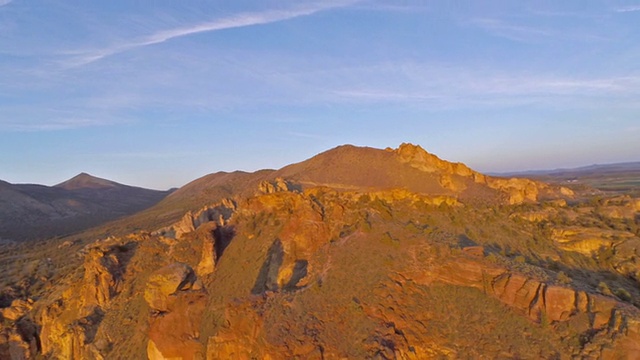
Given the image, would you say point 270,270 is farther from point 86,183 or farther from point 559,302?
point 86,183

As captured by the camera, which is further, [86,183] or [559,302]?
[86,183]

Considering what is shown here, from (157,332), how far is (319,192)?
10263mm

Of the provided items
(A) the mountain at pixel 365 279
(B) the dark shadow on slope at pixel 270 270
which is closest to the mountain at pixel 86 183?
(A) the mountain at pixel 365 279

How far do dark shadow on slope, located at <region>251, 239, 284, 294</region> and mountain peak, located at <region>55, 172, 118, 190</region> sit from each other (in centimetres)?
15254

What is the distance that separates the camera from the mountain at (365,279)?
502 inches

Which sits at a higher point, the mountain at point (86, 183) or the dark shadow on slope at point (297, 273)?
the mountain at point (86, 183)

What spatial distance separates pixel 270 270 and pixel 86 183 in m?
165

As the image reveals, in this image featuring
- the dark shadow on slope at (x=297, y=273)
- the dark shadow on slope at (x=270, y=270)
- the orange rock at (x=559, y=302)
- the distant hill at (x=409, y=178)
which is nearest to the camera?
the orange rock at (x=559, y=302)

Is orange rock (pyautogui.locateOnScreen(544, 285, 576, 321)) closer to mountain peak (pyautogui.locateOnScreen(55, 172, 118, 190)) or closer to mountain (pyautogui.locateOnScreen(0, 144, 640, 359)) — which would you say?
mountain (pyautogui.locateOnScreen(0, 144, 640, 359))

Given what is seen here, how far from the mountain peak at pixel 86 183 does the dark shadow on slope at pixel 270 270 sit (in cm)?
15254

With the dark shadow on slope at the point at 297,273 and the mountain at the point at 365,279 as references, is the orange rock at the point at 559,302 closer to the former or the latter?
the mountain at the point at 365,279

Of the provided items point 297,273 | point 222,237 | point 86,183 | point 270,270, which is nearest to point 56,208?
point 86,183

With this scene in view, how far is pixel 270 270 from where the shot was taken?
1880cm

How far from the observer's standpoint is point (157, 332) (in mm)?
16094
